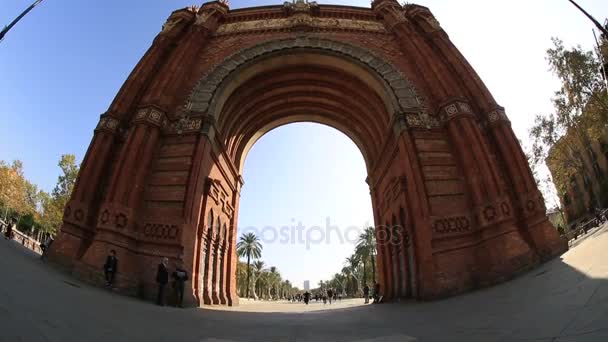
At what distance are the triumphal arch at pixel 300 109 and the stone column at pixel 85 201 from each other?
50 mm

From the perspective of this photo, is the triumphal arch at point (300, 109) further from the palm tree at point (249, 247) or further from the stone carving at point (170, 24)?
the palm tree at point (249, 247)

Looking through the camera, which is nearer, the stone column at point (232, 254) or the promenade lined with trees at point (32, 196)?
the stone column at point (232, 254)

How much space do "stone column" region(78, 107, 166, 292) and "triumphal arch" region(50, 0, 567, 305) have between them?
4 centimetres

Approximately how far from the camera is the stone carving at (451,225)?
1099cm

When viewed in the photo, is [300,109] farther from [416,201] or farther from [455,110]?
[416,201]

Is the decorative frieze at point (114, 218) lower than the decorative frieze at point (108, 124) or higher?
lower

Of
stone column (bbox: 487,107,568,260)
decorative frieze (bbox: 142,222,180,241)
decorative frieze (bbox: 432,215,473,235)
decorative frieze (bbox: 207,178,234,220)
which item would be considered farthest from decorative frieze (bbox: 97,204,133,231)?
stone column (bbox: 487,107,568,260)

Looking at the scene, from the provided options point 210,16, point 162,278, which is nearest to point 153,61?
point 210,16

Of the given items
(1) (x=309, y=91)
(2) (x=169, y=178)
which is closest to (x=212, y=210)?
(2) (x=169, y=178)

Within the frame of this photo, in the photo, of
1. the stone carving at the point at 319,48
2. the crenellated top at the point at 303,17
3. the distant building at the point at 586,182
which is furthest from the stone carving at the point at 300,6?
the distant building at the point at 586,182

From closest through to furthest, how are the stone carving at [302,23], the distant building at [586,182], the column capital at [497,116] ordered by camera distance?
1. the column capital at [497,116]
2. the stone carving at [302,23]
3. the distant building at [586,182]

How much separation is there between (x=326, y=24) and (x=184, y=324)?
1636 cm

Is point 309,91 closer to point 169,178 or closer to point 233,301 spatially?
point 169,178

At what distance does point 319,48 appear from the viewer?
52.1 feet
